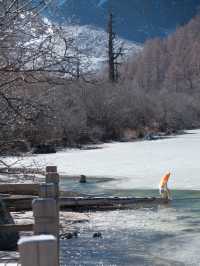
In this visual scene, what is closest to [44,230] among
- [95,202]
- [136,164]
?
[95,202]

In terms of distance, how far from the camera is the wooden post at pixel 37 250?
4301mm

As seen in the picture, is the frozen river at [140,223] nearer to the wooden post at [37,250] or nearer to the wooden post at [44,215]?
the wooden post at [44,215]

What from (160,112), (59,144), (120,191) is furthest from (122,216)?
(160,112)

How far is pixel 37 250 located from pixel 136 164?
87.8 feet

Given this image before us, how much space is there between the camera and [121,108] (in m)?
62.2

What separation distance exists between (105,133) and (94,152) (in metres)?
15.5

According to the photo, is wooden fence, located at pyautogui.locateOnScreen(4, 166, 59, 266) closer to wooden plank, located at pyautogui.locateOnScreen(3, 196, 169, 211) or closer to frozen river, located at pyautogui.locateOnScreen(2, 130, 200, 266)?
frozen river, located at pyautogui.locateOnScreen(2, 130, 200, 266)

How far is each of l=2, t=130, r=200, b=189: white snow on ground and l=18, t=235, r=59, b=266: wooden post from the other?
49.4 feet

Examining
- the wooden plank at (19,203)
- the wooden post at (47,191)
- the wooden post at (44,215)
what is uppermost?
the wooden post at (47,191)

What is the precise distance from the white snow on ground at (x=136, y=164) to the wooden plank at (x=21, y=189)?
1.76 m

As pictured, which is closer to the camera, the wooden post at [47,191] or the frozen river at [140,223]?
the wooden post at [47,191]

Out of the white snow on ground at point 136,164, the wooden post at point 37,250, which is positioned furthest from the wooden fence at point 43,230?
the white snow on ground at point 136,164

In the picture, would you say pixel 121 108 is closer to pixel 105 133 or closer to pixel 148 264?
pixel 105 133

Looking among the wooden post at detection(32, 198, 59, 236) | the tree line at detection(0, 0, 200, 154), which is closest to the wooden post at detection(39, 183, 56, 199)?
the wooden post at detection(32, 198, 59, 236)
